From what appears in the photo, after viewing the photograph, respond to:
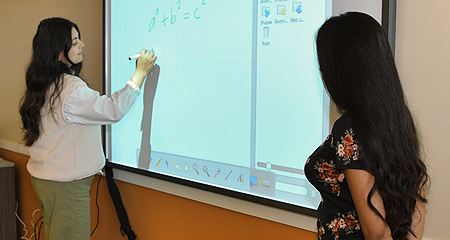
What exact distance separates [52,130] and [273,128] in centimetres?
105

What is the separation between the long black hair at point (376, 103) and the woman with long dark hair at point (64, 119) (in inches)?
43.2

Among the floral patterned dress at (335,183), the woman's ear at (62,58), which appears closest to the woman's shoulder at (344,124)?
the floral patterned dress at (335,183)

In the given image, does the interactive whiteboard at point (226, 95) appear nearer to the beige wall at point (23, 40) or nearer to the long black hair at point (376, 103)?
the beige wall at point (23, 40)

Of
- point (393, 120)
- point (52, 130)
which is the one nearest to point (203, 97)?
point (52, 130)

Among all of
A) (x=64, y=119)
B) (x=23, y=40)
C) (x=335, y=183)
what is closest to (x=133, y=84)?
(x=64, y=119)

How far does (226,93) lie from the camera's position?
56.4 inches

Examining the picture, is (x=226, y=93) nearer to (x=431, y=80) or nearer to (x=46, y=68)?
(x=431, y=80)

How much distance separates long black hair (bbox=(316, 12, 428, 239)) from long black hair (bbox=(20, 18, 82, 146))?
1291 millimetres

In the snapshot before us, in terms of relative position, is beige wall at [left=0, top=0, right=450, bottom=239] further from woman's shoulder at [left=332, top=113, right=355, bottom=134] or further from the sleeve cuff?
the sleeve cuff

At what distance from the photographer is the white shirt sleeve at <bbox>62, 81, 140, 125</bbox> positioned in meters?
1.57

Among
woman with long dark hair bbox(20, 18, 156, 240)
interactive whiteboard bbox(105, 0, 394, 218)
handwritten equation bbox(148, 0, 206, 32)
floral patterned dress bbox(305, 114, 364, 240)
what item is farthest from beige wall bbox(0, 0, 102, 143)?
floral patterned dress bbox(305, 114, 364, 240)

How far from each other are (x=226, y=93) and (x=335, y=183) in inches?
26.0

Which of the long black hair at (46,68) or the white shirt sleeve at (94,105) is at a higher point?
the long black hair at (46,68)

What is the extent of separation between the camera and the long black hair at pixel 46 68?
1.61 metres
